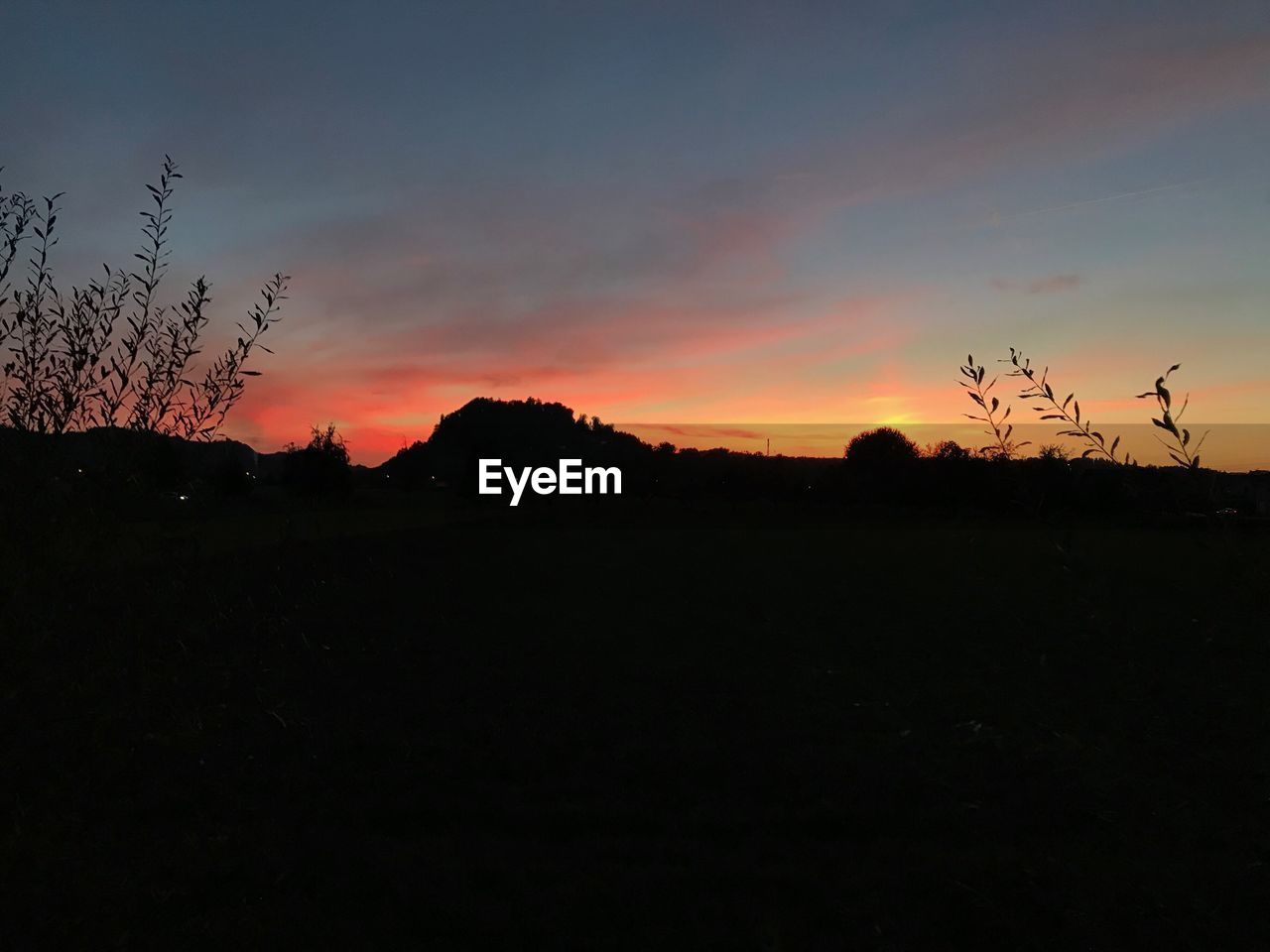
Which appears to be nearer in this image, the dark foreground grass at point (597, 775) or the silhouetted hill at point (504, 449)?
the dark foreground grass at point (597, 775)

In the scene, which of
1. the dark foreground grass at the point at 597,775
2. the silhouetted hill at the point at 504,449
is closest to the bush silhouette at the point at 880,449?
the silhouetted hill at the point at 504,449

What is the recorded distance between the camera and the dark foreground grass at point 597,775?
12.5 ft

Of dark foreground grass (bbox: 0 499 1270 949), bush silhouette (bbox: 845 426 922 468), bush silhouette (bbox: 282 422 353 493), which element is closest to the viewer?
dark foreground grass (bbox: 0 499 1270 949)

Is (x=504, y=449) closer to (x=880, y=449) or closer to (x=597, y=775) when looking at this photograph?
(x=880, y=449)

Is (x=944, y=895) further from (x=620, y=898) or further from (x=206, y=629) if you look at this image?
(x=206, y=629)

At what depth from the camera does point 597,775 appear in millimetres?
8586

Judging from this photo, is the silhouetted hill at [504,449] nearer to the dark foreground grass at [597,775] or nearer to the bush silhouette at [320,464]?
the bush silhouette at [320,464]

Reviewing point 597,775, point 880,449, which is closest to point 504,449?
point 880,449

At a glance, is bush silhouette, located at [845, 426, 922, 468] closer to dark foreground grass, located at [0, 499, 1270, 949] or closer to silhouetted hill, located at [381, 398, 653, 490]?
silhouetted hill, located at [381, 398, 653, 490]

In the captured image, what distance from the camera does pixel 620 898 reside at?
19.6ft

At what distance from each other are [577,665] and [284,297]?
10193 millimetres

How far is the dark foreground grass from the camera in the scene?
3803 millimetres

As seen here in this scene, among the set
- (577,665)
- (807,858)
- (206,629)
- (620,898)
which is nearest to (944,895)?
(807,858)

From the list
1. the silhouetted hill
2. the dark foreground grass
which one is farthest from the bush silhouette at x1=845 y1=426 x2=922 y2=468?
the dark foreground grass
